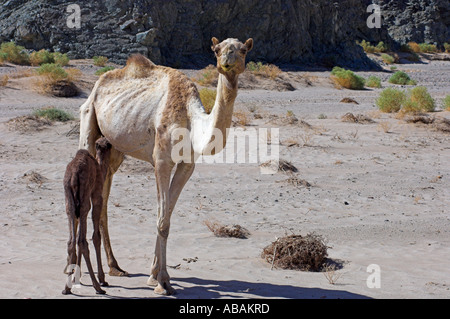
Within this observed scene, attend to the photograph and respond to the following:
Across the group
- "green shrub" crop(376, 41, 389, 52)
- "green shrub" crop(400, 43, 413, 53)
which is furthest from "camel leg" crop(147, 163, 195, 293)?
"green shrub" crop(400, 43, 413, 53)

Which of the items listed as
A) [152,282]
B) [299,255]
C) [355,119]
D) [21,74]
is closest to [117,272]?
[152,282]

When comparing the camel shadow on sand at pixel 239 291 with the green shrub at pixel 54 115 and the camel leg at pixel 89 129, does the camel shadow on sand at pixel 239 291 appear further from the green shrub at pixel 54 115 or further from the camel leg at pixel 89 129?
the green shrub at pixel 54 115

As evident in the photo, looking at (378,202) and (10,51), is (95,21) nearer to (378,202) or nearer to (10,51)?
(10,51)

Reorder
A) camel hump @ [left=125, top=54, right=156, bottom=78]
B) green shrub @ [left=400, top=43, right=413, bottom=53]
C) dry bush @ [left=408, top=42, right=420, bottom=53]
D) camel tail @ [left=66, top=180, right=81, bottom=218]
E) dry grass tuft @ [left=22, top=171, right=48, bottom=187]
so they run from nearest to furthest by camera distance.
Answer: camel tail @ [left=66, top=180, right=81, bottom=218] → camel hump @ [left=125, top=54, right=156, bottom=78] → dry grass tuft @ [left=22, top=171, right=48, bottom=187] → green shrub @ [left=400, top=43, right=413, bottom=53] → dry bush @ [left=408, top=42, right=420, bottom=53]

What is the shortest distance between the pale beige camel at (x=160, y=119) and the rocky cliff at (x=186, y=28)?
25.0 meters

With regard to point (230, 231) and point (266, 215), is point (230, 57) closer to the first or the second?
point (230, 231)

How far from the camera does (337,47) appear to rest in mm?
42844

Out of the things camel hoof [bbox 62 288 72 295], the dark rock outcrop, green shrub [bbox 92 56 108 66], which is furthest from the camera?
the dark rock outcrop

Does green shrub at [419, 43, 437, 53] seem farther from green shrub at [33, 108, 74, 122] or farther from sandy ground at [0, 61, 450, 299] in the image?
green shrub at [33, 108, 74, 122]

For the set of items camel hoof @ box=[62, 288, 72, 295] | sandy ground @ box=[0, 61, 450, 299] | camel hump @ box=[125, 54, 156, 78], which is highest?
camel hump @ box=[125, 54, 156, 78]

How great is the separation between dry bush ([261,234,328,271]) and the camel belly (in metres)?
1.92

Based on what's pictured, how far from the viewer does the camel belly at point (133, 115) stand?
242 inches

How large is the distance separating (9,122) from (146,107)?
1023 centimetres

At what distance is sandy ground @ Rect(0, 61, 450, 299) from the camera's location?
247 inches
